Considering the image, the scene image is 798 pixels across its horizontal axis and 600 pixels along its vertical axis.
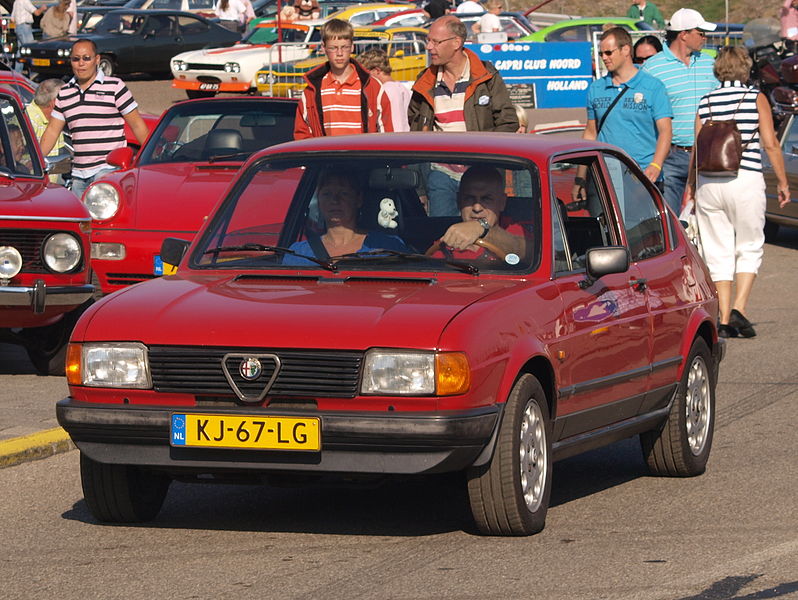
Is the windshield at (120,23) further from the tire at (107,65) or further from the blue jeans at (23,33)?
the blue jeans at (23,33)

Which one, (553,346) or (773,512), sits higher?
(553,346)

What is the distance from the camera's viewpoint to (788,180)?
61.3 feet

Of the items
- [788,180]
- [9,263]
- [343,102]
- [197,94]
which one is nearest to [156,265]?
[9,263]

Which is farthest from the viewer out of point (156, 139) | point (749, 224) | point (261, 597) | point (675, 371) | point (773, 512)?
point (156, 139)

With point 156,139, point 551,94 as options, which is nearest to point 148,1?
point 551,94

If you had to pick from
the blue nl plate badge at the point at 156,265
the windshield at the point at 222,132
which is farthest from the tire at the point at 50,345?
the windshield at the point at 222,132

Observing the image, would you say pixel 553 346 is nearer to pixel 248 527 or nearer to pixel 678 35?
pixel 248 527

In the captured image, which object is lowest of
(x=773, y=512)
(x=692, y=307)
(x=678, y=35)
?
(x=773, y=512)

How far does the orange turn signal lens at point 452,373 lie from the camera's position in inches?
238

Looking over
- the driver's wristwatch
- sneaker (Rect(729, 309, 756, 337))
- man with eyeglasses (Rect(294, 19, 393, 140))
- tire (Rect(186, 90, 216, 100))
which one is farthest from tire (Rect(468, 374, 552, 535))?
tire (Rect(186, 90, 216, 100))

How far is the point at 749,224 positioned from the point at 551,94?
39.7 feet

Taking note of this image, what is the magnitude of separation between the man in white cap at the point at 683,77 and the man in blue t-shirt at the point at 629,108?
1347 millimetres

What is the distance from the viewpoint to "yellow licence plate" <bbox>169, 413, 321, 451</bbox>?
6.09m

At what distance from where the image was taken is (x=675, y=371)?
26.0ft
